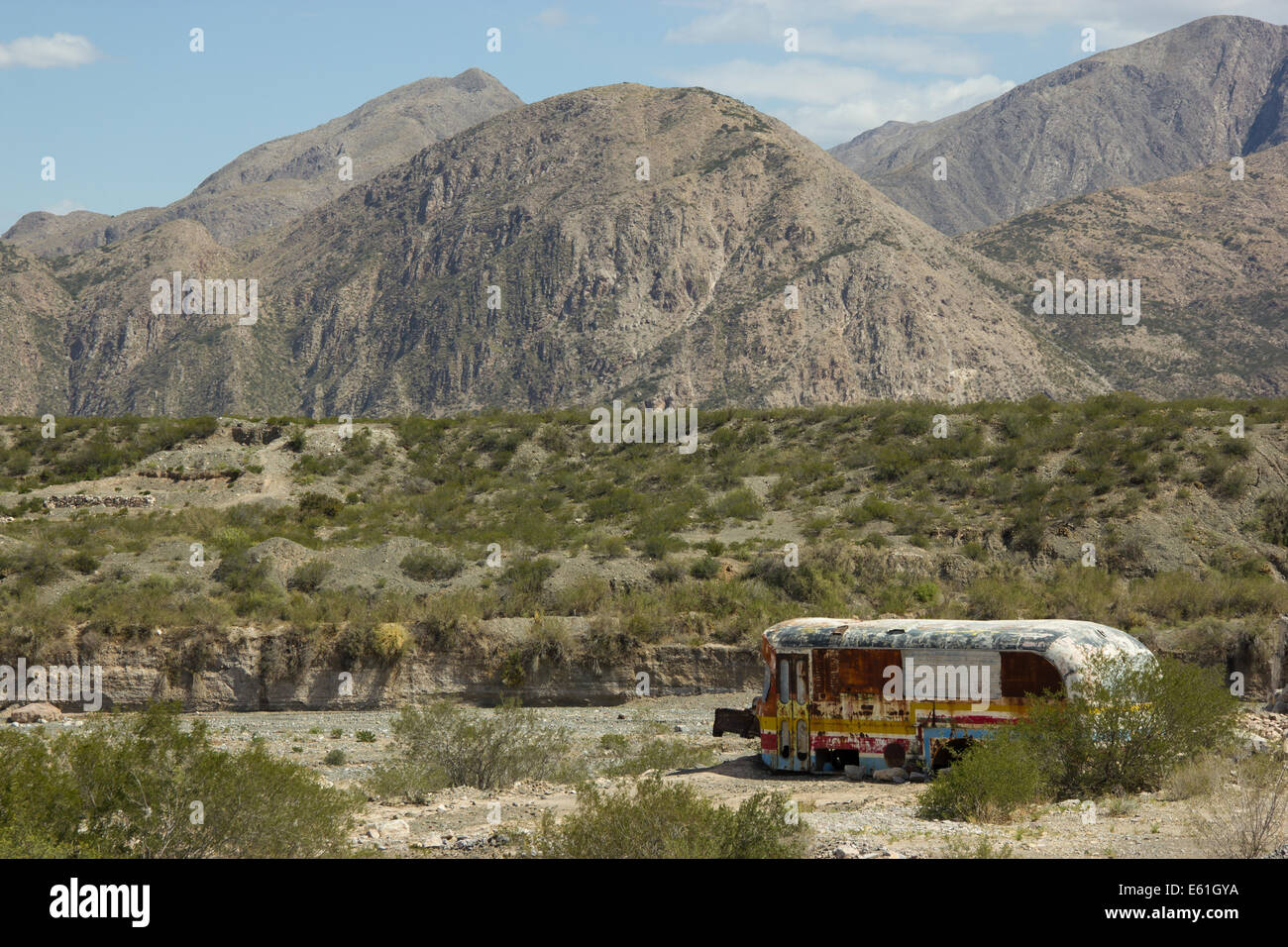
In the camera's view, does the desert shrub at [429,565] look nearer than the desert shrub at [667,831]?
No

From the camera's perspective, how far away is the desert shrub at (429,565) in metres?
36.6

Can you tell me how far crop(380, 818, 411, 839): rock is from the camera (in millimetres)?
13664

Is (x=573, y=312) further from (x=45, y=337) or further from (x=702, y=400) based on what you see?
(x=45, y=337)

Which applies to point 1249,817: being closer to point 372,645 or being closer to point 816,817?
point 816,817

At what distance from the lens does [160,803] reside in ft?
34.6

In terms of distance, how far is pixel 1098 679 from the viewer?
50.1ft

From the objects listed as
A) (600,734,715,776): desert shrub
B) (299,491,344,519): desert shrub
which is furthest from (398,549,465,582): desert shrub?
(600,734,715,776): desert shrub

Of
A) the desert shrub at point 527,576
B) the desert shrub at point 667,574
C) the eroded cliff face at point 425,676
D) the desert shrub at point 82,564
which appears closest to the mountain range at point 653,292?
the desert shrub at point 667,574

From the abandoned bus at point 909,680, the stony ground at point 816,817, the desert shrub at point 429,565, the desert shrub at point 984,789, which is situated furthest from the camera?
the desert shrub at point 429,565

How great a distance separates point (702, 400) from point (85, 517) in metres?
71.6

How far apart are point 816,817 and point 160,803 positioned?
722cm

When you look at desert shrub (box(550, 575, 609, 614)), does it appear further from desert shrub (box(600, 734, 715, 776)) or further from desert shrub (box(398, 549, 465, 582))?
desert shrub (box(600, 734, 715, 776))

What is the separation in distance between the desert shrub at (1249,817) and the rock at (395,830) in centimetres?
847

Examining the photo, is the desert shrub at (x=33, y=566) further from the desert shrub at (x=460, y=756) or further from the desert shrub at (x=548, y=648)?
the desert shrub at (x=460, y=756)
